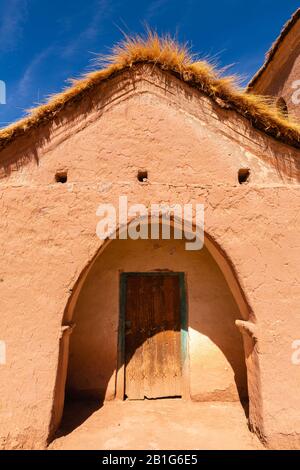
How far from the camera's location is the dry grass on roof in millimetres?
4066

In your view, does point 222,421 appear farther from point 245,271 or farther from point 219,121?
point 219,121

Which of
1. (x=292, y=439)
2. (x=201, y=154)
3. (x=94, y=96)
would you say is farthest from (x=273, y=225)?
(x=94, y=96)

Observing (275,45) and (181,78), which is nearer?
(181,78)

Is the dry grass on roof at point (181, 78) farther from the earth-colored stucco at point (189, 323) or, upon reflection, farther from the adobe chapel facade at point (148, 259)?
A: the earth-colored stucco at point (189, 323)

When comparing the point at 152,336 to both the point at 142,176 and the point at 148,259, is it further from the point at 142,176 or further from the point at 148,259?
the point at 142,176

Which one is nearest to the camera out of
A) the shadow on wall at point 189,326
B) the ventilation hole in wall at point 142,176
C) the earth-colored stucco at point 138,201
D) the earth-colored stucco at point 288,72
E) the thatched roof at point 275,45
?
the earth-colored stucco at point 138,201

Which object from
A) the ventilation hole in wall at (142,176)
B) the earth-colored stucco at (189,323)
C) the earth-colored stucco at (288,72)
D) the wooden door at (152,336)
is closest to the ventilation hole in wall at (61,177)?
the ventilation hole in wall at (142,176)

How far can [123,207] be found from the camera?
3.75m

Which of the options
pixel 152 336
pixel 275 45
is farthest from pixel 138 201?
pixel 275 45

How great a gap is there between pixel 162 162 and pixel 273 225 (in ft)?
5.45

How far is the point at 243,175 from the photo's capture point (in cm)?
416

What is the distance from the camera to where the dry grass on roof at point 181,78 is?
4.07m

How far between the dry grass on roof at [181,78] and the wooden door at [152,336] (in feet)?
9.09

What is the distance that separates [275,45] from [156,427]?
345 inches
